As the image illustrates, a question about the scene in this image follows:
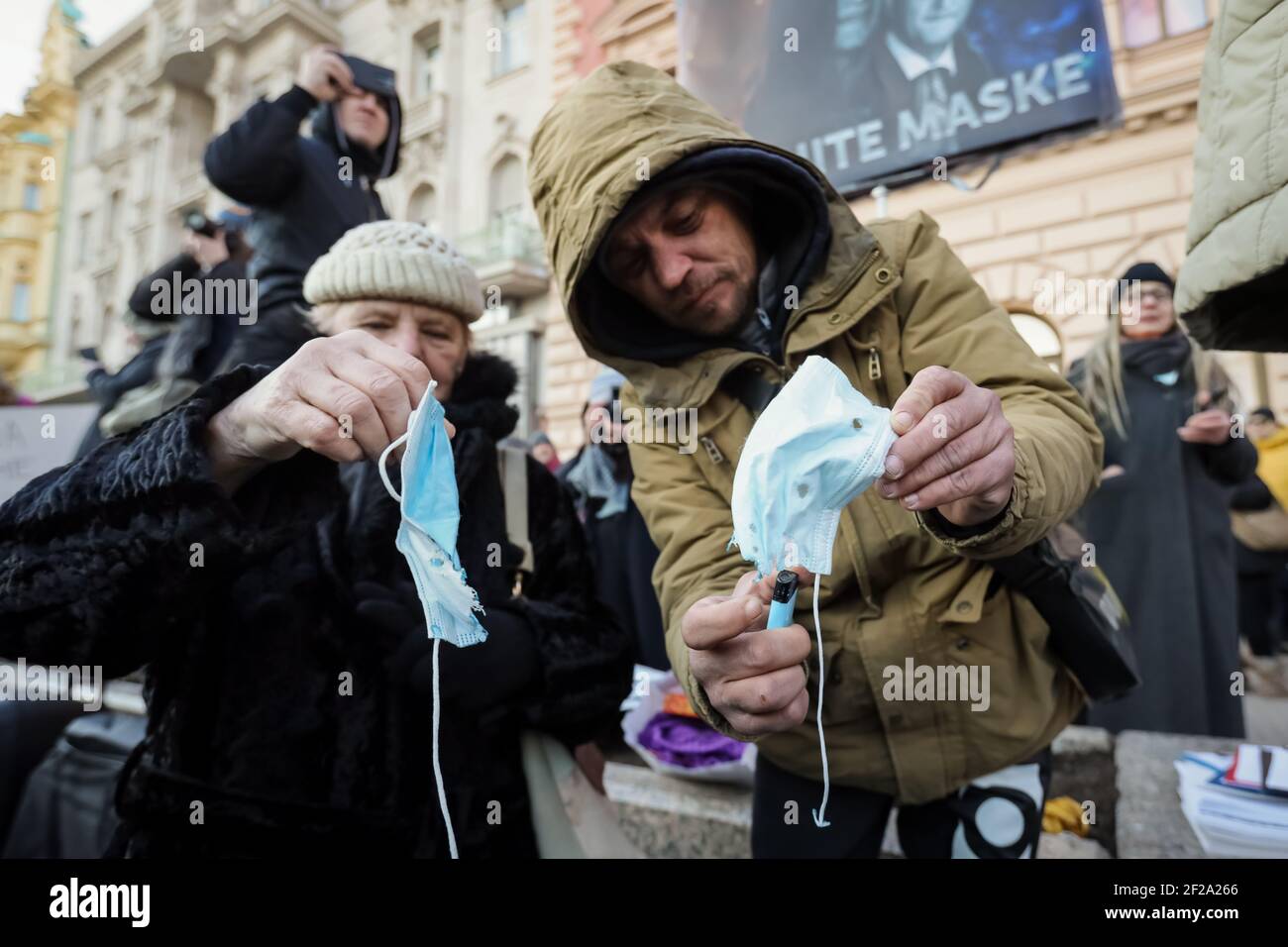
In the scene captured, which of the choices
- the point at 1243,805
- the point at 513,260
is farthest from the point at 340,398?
the point at 513,260

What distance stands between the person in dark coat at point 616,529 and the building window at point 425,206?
18.3 feet

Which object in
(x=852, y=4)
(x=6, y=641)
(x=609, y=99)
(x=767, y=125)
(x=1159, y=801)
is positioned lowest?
(x=1159, y=801)

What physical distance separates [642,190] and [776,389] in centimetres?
46

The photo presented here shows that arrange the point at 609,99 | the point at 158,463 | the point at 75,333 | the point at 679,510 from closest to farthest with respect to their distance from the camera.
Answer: the point at 158,463, the point at 679,510, the point at 609,99, the point at 75,333

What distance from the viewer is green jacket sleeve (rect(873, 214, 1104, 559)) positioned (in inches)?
33.5

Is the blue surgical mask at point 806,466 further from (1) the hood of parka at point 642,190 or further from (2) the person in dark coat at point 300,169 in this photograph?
(2) the person in dark coat at point 300,169

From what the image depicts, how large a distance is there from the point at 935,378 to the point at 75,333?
18.2 m

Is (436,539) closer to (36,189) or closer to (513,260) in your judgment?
(36,189)

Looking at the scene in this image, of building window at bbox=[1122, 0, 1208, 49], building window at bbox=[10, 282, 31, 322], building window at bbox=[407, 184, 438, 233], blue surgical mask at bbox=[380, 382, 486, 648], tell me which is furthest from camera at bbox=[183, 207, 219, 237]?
building window at bbox=[1122, 0, 1208, 49]

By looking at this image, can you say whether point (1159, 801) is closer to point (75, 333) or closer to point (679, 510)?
point (679, 510)

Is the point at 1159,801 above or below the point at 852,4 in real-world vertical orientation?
below

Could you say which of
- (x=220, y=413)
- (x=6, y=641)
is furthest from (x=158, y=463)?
(x=6, y=641)

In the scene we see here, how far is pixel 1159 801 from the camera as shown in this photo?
1904mm

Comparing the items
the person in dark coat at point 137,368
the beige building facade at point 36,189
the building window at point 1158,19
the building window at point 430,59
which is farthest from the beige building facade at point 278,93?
the building window at point 1158,19
